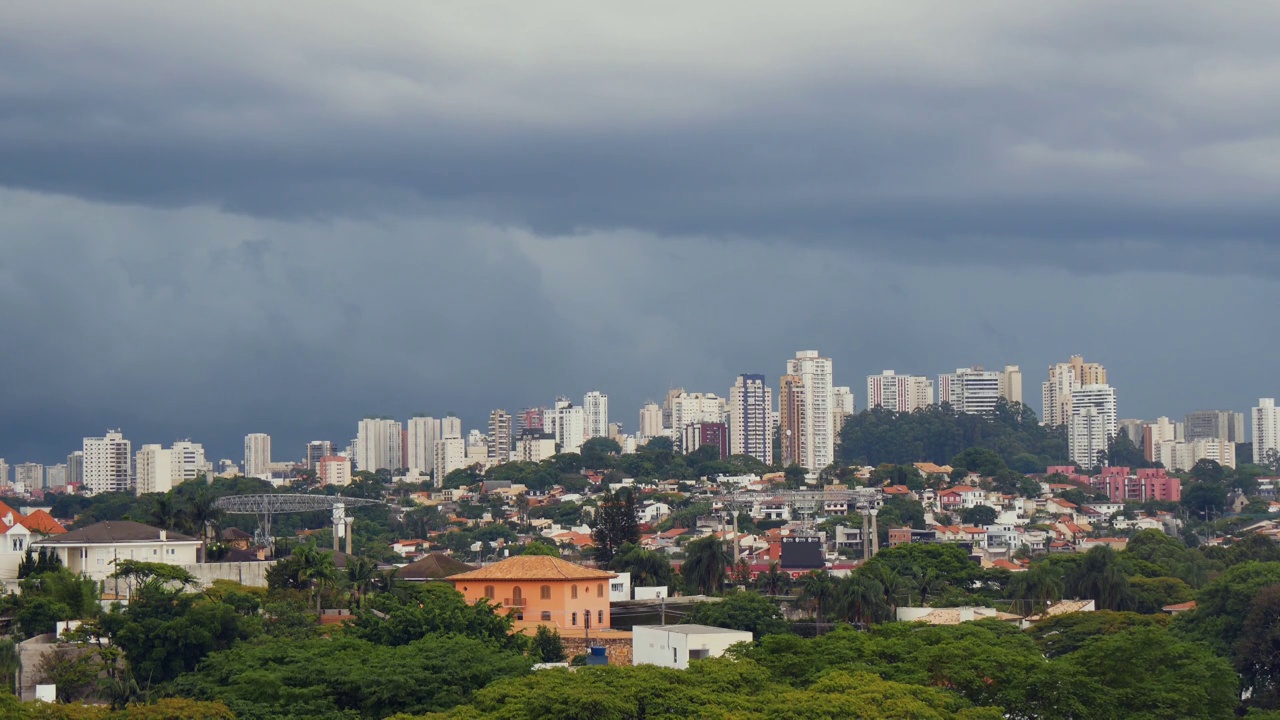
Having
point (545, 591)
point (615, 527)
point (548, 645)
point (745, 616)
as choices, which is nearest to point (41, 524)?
point (545, 591)

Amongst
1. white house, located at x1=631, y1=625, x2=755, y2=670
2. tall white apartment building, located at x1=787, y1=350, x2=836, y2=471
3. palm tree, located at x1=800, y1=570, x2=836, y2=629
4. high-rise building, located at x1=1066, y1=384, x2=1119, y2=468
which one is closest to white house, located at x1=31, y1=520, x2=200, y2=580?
white house, located at x1=631, y1=625, x2=755, y2=670

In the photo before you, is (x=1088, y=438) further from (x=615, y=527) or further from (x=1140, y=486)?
(x=615, y=527)

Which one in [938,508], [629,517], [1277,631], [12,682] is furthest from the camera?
A: [938,508]

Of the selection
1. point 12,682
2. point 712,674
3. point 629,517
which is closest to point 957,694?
point 712,674

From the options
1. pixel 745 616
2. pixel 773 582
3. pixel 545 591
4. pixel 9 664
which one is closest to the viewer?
pixel 9 664

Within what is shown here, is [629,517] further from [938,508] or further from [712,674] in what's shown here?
[938,508]

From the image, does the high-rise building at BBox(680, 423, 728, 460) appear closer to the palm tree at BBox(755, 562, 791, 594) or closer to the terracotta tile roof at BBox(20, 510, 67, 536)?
the palm tree at BBox(755, 562, 791, 594)
